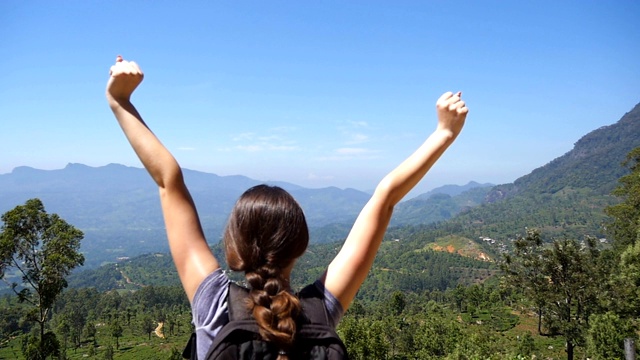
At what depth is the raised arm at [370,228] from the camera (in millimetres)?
1368

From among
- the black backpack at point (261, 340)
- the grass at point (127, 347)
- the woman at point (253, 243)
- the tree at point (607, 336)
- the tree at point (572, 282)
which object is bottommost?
the grass at point (127, 347)

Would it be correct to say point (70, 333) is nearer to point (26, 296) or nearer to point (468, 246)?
point (26, 296)

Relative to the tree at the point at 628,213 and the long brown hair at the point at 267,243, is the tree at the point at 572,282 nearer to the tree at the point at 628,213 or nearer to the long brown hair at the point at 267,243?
the tree at the point at 628,213

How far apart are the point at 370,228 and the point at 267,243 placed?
356 millimetres

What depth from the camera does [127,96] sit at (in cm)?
146

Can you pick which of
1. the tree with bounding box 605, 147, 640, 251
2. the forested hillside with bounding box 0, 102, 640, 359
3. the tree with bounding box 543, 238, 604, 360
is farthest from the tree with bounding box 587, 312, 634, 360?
the tree with bounding box 605, 147, 640, 251

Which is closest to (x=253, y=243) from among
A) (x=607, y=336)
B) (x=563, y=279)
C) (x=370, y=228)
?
(x=370, y=228)


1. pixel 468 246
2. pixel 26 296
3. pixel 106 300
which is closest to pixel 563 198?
pixel 468 246

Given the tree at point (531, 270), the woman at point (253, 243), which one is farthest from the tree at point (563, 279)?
the woman at point (253, 243)

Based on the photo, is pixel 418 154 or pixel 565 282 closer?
pixel 418 154

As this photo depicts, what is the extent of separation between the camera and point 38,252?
16.8 m

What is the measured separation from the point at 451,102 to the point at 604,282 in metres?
19.9

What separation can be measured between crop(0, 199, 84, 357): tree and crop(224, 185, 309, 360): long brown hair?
18.6m

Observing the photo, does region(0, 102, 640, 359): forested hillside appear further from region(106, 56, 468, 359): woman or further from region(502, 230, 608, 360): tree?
region(106, 56, 468, 359): woman
